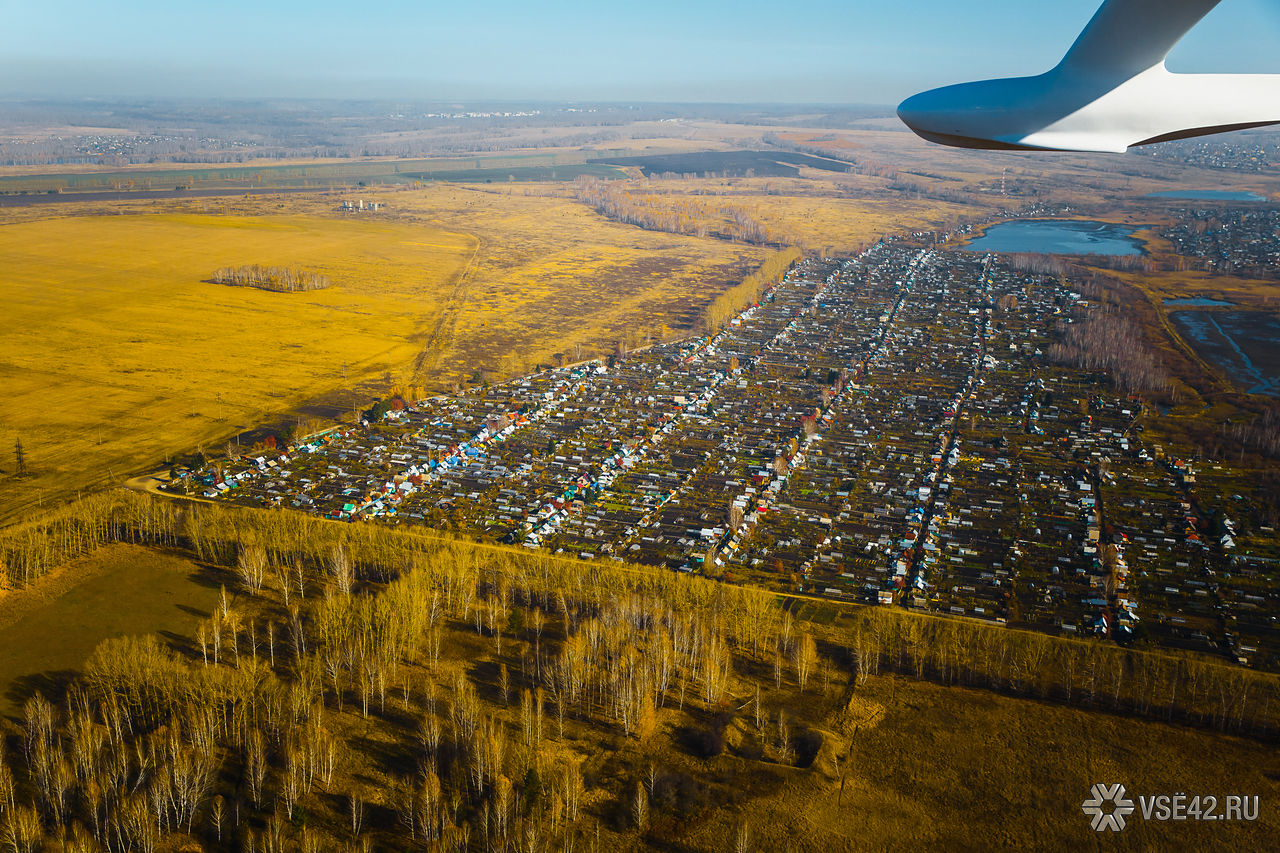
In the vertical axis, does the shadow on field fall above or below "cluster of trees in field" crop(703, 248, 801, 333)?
below

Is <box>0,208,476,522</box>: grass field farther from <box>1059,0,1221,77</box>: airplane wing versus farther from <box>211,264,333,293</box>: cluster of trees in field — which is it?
<box>1059,0,1221,77</box>: airplane wing

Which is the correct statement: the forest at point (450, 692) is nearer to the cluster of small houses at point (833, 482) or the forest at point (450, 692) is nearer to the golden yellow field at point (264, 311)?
the cluster of small houses at point (833, 482)

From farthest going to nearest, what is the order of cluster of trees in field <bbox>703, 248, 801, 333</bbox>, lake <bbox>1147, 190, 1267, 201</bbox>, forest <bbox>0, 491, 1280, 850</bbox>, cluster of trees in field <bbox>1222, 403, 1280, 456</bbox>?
lake <bbox>1147, 190, 1267, 201</bbox> < cluster of trees in field <bbox>703, 248, 801, 333</bbox> < cluster of trees in field <bbox>1222, 403, 1280, 456</bbox> < forest <bbox>0, 491, 1280, 850</bbox>

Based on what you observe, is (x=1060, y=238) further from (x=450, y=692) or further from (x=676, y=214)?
(x=450, y=692)

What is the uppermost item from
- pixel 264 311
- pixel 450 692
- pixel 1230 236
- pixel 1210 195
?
pixel 1210 195
